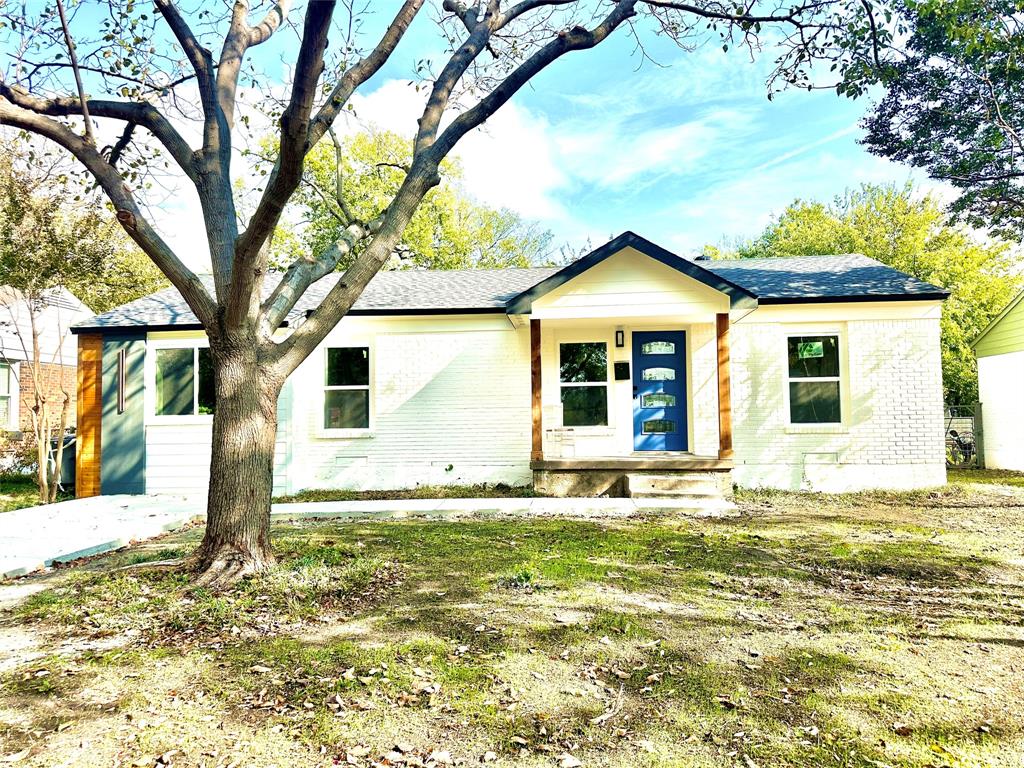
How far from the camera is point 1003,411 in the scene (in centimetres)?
1344

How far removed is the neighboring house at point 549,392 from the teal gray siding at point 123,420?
1.1 inches

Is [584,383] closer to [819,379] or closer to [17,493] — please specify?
[819,379]

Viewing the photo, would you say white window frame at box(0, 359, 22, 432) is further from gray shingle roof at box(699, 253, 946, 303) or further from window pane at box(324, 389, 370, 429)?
gray shingle roof at box(699, 253, 946, 303)

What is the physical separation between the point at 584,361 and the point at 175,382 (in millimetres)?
8175

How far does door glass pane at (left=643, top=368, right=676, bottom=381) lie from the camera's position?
37.0ft

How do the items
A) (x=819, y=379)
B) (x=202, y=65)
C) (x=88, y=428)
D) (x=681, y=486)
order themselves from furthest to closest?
(x=88, y=428) → (x=819, y=379) → (x=681, y=486) → (x=202, y=65)

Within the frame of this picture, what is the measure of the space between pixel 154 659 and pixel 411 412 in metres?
7.80

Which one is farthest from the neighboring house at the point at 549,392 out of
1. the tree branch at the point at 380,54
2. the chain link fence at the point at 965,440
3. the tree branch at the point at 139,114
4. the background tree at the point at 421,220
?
the background tree at the point at 421,220

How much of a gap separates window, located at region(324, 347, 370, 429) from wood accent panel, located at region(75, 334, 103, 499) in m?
4.33

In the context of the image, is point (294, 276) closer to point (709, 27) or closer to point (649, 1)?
point (649, 1)

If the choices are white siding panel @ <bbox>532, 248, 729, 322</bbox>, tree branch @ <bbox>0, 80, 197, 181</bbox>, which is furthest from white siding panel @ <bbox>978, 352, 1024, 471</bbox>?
tree branch @ <bbox>0, 80, 197, 181</bbox>

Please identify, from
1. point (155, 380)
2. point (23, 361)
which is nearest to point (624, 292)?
point (155, 380)

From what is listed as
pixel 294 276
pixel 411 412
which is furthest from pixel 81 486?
pixel 294 276

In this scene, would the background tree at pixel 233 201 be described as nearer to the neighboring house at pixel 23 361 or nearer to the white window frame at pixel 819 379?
the white window frame at pixel 819 379
